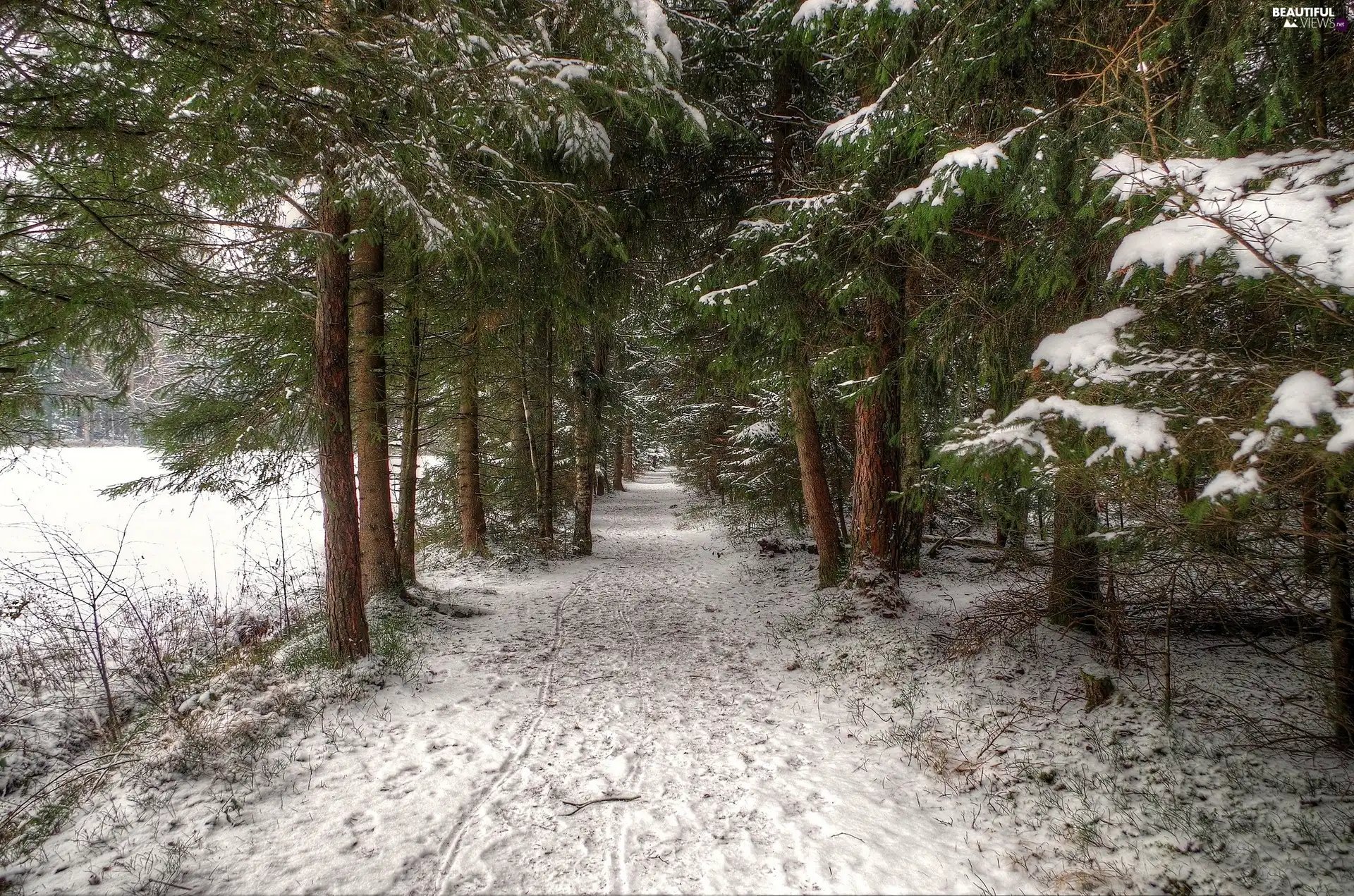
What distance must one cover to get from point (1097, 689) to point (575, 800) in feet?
14.2

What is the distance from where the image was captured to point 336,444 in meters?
5.33

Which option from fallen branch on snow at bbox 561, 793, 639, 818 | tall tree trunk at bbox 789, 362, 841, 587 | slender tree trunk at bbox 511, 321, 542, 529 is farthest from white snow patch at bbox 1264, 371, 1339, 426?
slender tree trunk at bbox 511, 321, 542, 529

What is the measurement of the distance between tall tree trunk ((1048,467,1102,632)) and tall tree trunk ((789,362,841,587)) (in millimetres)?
3523

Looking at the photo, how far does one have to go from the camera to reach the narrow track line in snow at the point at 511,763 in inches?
119

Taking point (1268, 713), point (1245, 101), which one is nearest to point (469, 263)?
point (1245, 101)

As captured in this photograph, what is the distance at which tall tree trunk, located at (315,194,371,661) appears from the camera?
206 inches

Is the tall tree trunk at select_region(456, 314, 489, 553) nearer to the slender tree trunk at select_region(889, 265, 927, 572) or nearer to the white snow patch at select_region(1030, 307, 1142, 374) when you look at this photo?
the slender tree trunk at select_region(889, 265, 927, 572)

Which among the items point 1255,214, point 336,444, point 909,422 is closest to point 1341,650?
point 1255,214

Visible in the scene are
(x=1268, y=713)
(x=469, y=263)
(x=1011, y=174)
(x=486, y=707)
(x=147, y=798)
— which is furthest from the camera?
(x=469, y=263)

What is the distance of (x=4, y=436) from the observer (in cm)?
437

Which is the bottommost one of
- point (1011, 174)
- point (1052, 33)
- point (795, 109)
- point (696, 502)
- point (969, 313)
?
point (696, 502)

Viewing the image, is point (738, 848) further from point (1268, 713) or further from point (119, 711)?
point (119, 711)

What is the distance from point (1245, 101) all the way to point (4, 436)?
989cm

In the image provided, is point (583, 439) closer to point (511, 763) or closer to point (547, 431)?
point (547, 431)
